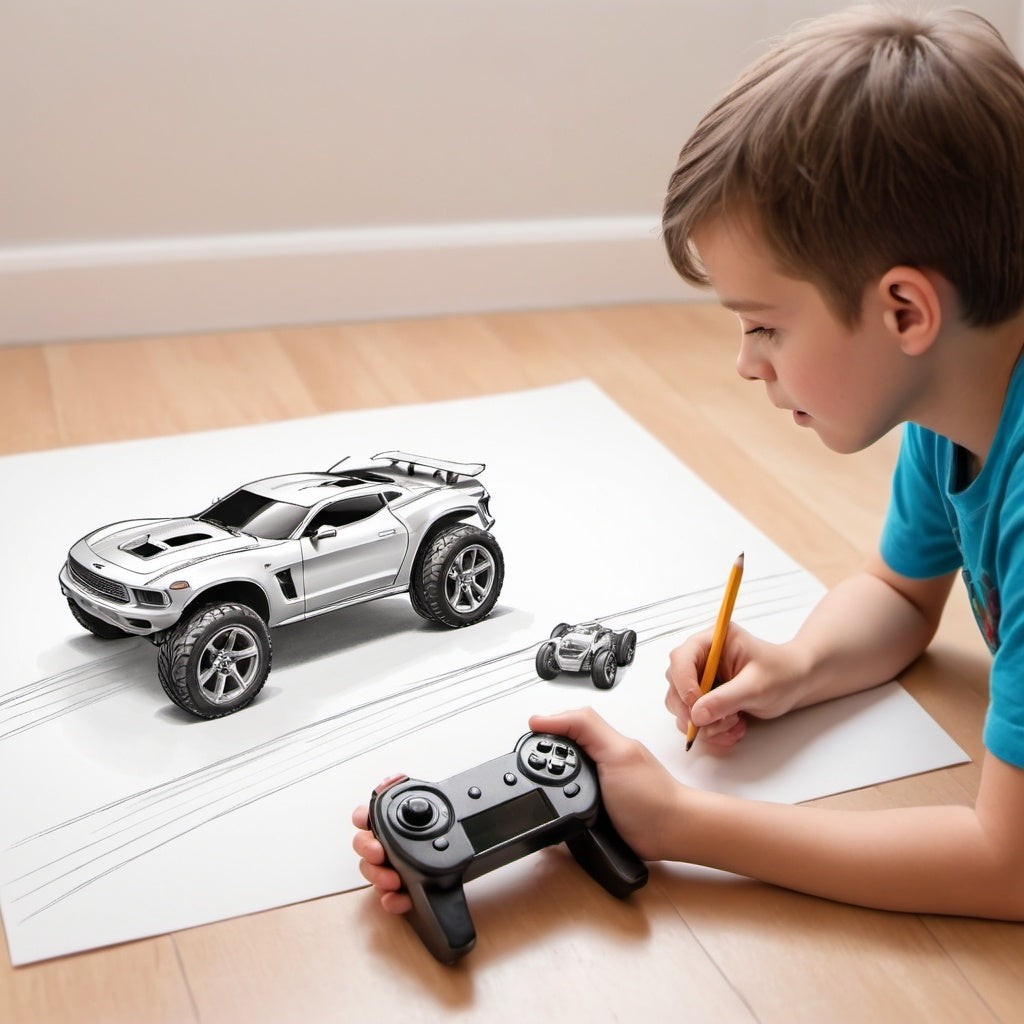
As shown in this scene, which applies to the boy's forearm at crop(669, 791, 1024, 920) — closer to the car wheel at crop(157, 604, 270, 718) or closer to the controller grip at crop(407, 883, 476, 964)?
the controller grip at crop(407, 883, 476, 964)

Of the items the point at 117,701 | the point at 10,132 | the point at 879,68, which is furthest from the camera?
the point at 10,132

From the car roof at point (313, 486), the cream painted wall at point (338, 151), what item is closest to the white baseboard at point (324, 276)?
the cream painted wall at point (338, 151)

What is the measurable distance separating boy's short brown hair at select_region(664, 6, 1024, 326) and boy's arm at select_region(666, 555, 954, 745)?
0.68 feet

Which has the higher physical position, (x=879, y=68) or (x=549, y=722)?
(x=879, y=68)

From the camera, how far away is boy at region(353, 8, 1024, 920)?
0.50 meters

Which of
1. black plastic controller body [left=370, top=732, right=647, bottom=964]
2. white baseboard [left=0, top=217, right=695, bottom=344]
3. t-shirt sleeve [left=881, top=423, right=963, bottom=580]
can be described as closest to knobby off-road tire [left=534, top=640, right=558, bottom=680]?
black plastic controller body [left=370, top=732, right=647, bottom=964]

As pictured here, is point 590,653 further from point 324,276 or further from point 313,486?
point 324,276

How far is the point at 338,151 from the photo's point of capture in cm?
121

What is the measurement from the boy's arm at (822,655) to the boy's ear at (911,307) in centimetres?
19

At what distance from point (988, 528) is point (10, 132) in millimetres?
899

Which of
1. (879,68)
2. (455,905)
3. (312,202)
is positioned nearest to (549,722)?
(455,905)

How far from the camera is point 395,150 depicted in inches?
48.3

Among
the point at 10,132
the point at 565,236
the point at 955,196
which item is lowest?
the point at 565,236

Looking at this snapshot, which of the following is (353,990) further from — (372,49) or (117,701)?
(372,49)
